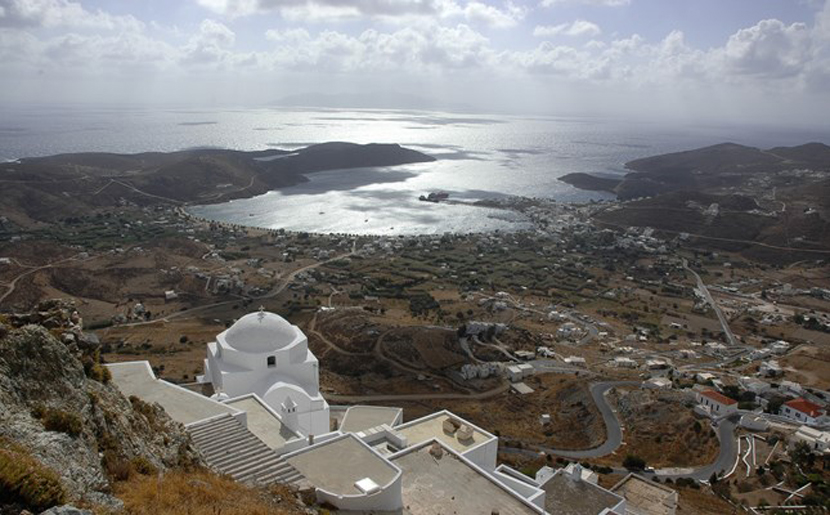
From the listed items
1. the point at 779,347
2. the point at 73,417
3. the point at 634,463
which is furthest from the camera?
the point at 779,347

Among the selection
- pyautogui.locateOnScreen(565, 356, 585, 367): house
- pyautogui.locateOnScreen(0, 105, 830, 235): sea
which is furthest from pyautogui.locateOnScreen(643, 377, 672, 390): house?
pyautogui.locateOnScreen(0, 105, 830, 235): sea

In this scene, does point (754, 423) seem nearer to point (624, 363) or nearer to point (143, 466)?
point (624, 363)

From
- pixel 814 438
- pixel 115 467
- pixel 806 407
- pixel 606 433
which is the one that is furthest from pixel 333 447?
pixel 806 407

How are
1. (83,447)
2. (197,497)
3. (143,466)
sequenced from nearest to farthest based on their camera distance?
(83,447), (197,497), (143,466)

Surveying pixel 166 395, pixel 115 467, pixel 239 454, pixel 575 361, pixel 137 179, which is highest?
pixel 115 467

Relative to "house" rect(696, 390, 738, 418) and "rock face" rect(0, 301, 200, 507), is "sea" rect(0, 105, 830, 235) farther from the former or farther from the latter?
"rock face" rect(0, 301, 200, 507)

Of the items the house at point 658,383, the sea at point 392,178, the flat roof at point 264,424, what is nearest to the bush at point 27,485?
the flat roof at point 264,424
